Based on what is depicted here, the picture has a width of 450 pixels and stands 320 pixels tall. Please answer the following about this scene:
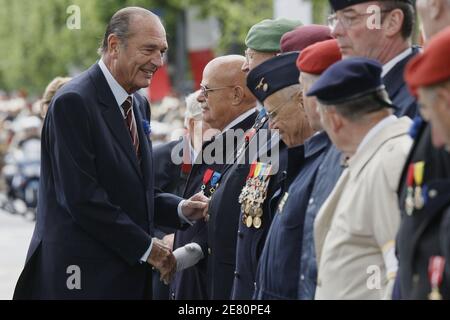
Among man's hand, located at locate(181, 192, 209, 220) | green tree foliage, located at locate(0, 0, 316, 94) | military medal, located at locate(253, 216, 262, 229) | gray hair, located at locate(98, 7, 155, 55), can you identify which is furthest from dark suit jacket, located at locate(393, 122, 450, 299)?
green tree foliage, located at locate(0, 0, 316, 94)

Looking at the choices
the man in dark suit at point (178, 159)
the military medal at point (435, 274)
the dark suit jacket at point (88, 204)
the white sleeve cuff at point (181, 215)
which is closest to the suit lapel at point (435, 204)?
the military medal at point (435, 274)

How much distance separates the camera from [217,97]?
8062 mm

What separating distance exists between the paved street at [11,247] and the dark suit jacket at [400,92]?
7.30 metres

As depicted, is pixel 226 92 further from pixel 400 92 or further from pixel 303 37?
pixel 400 92

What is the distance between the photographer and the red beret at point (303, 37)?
6922 mm

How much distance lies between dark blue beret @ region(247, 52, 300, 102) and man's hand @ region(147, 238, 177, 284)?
1.02 m

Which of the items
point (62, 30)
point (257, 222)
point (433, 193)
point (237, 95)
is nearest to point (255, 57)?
point (237, 95)

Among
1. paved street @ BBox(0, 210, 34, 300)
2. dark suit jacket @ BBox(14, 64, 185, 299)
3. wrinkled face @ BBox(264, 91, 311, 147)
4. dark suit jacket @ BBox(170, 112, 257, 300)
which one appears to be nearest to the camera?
wrinkled face @ BBox(264, 91, 311, 147)

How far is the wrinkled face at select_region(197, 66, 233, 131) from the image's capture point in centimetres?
805

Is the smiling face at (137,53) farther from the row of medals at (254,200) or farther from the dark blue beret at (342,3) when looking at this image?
the dark blue beret at (342,3)

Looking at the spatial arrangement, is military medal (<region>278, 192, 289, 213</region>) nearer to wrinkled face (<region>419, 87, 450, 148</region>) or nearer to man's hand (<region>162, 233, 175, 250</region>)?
wrinkled face (<region>419, 87, 450, 148</region>)

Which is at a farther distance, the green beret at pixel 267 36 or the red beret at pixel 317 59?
the green beret at pixel 267 36

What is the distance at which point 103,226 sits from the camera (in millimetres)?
6902
